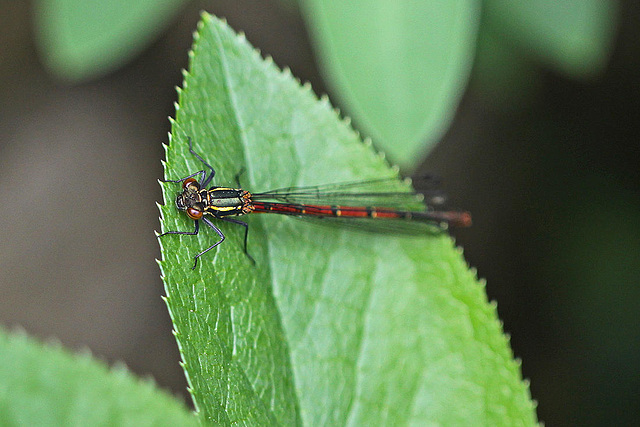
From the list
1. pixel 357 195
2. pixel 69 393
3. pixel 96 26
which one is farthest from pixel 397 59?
pixel 69 393

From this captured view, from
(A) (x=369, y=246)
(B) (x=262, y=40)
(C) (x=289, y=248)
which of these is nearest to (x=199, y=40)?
(C) (x=289, y=248)

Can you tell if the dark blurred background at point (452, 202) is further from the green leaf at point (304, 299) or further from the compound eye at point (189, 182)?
the compound eye at point (189, 182)

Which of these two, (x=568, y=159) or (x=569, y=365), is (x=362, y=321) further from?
(x=568, y=159)

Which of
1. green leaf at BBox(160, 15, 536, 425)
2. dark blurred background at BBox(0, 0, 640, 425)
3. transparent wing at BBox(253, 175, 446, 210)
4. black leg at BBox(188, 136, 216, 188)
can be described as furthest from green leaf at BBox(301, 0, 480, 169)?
dark blurred background at BBox(0, 0, 640, 425)

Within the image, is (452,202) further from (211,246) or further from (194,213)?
(211,246)

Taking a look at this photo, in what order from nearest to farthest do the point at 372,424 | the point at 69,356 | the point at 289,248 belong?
the point at 69,356
the point at 372,424
the point at 289,248

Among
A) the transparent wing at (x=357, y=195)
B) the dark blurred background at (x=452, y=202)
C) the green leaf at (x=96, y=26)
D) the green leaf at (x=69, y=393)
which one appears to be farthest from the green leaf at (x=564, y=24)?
the green leaf at (x=69, y=393)
